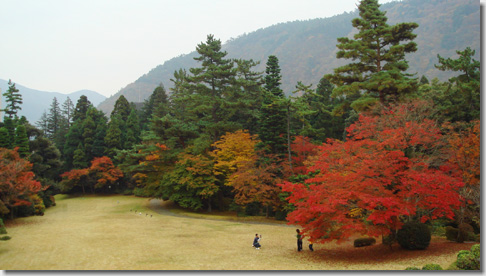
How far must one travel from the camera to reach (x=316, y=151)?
24734 mm

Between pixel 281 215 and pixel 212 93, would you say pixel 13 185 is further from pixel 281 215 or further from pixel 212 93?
pixel 281 215

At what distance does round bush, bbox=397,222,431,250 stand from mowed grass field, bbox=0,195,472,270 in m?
0.35

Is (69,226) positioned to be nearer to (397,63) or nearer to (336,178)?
(336,178)

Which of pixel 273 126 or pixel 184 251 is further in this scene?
pixel 273 126

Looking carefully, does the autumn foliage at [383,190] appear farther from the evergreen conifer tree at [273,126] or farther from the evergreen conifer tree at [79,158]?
the evergreen conifer tree at [79,158]

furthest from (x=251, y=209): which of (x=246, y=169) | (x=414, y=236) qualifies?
(x=414, y=236)

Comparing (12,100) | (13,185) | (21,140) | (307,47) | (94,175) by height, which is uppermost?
(307,47)

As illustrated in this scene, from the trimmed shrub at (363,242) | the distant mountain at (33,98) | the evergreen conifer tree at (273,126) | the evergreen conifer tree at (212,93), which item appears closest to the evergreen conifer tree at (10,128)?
the distant mountain at (33,98)

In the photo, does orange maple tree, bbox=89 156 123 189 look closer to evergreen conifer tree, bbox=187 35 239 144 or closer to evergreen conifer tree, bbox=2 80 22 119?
evergreen conifer tree, bbox=2 80 22 119

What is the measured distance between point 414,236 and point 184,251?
9.46 metres

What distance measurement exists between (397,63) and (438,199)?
10996 mm

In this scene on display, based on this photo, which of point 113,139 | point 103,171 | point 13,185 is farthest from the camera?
point 113,139

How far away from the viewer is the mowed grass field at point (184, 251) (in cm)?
1005

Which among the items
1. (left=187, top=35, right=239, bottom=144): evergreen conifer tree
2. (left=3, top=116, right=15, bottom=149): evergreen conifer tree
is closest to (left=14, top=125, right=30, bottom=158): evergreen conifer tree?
(left=3, top=116, right=15, bottom=149): evergreen conifer tree
